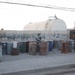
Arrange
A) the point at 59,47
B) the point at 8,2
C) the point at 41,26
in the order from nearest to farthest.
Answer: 1. the point at 8,2
2. the point at 59,47
3. the point at 41,26

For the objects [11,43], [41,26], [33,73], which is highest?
[41,26]

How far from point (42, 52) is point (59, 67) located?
5.82m

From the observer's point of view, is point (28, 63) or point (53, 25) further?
point (53, 25)

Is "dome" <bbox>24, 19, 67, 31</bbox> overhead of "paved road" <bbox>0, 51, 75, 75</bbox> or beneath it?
overhead

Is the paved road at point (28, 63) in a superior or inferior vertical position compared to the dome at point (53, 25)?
inferior

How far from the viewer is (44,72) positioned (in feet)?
40.9

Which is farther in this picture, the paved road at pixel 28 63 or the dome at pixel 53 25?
the dome at pixel 53 25

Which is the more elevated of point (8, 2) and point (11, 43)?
point (8, 2)

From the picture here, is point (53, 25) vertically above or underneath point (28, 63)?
above

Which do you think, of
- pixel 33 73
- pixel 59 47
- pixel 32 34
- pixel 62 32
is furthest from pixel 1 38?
pixel 33 73

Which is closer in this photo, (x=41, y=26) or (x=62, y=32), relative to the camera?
(x=62, y=32)

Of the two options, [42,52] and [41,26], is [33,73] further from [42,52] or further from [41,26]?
[41,26]

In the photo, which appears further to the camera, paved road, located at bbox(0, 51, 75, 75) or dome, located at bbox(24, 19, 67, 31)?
dome, located at bbox(24, 19, 67, 31)

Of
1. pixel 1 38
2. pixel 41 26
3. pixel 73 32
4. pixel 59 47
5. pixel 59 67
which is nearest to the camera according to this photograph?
pixel 59 67
